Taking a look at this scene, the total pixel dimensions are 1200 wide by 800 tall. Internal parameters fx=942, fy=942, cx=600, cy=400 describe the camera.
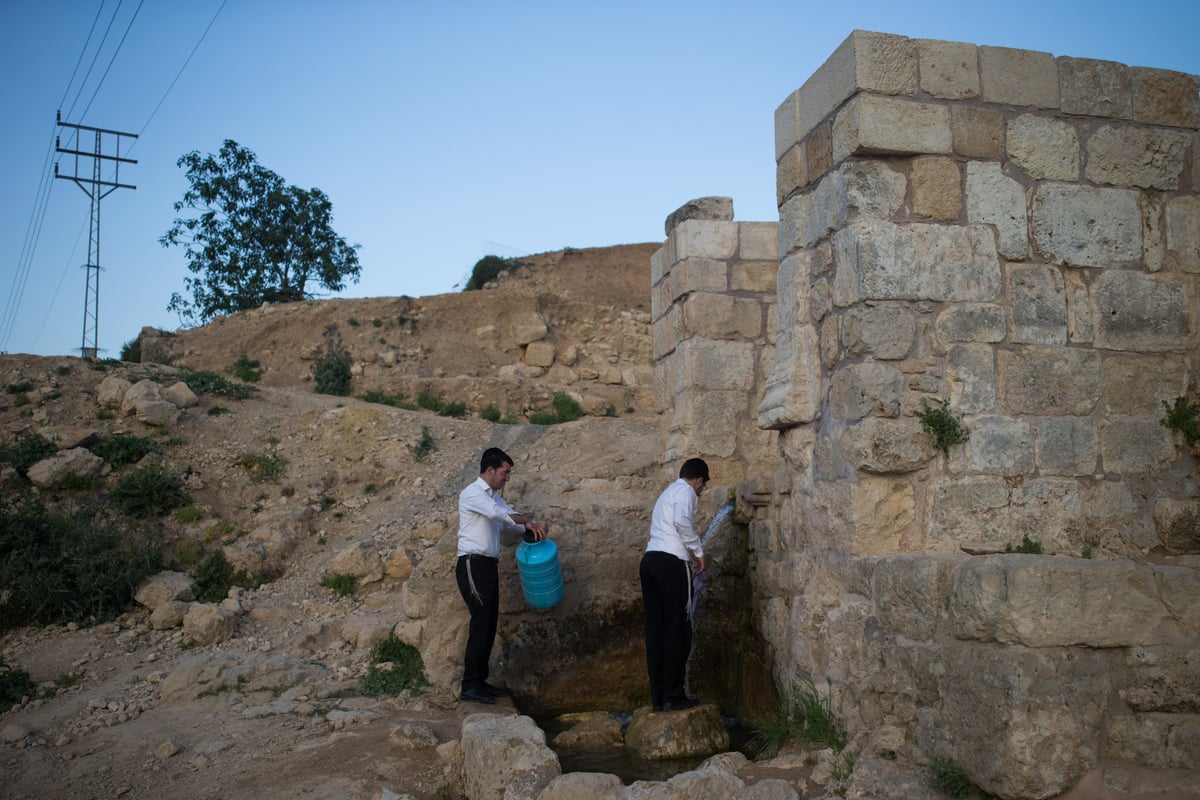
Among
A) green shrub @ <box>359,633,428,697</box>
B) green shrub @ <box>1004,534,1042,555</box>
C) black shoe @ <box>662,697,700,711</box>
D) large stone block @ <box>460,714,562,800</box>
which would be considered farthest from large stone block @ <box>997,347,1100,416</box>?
green shrub @ <box>359,633,428,697</box>

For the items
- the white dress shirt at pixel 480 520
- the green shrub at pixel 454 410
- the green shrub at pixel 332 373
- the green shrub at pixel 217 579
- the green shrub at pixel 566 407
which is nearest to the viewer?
the white dress shirt at pixel 480 520

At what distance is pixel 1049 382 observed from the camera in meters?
4.66

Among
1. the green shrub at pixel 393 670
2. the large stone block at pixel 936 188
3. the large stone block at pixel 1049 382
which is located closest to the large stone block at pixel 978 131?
the large stone block at pixel 936 188

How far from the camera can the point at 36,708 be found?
248 inches

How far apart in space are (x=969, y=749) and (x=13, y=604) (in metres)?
7.63

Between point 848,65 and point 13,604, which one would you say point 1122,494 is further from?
point 13,604

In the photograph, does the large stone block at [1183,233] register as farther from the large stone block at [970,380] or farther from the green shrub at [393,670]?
the green shrub at [393,670]

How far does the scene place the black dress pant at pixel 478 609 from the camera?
19.6 ft

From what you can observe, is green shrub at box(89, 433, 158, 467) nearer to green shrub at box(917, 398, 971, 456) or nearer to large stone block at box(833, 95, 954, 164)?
large stone block at box(833, 95, 954, 164)

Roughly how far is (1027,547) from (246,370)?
18.1 metres

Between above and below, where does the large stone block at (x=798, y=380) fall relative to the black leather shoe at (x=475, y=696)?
above

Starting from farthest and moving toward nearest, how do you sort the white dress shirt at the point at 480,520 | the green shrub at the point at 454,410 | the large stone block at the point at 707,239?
the green shrub at the point at 454,410
the large stone block at the point at 707,239
the white dress shirt at the point at 480,520

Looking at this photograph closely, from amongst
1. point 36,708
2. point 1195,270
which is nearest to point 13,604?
point 36,708

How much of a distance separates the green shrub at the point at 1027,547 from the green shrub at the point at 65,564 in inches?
285
